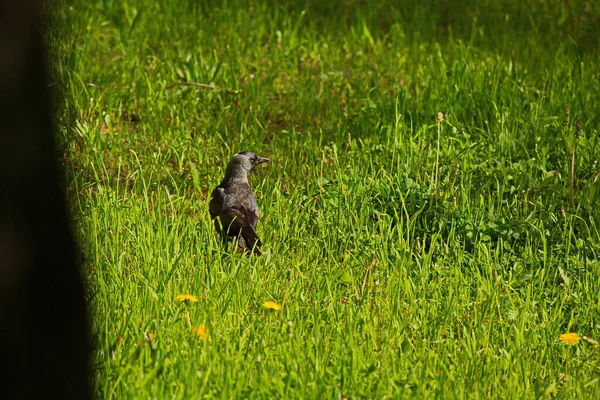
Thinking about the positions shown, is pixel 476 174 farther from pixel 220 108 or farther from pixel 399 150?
pixel 220 108

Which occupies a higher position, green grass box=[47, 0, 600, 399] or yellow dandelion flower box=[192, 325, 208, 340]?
yellow dandelion flower box=[192, 325, 208, 340]

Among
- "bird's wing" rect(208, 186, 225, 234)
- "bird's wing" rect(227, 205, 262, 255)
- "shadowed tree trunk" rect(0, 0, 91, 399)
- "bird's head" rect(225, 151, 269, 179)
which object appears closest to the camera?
"shadowed tree trunk" rect(0, 0, 91, 399)

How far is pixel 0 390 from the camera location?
2.82m

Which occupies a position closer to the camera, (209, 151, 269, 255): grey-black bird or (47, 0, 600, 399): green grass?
(47, 0, 600, 399): green grass

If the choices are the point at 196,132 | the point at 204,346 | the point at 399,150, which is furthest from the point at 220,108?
the point at 204,346

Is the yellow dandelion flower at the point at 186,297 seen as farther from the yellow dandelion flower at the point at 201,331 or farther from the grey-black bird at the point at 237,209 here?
the grey-black bird at the point at 237,209

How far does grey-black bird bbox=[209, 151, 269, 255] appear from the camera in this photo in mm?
5008

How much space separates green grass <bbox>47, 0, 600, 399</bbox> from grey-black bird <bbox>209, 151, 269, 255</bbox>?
153mm

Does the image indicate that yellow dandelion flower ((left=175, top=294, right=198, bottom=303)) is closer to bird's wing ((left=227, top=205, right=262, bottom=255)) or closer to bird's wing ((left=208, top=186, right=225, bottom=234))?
bird's wing ((left=227, top=205, right=262, bottom=255))

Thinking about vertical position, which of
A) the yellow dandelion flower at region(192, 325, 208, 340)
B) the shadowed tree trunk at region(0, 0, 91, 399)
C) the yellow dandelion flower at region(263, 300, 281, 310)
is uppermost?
the shadowed tree trunk at region(0, 0, 91, 399)

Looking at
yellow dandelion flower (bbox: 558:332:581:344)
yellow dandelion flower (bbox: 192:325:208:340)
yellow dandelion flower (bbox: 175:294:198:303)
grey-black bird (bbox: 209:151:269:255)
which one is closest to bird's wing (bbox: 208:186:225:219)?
grey-black bird (bbox: 209:151:269:255)

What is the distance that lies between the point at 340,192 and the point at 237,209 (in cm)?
81

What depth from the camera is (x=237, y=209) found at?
508 cm

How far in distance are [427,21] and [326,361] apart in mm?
5812
